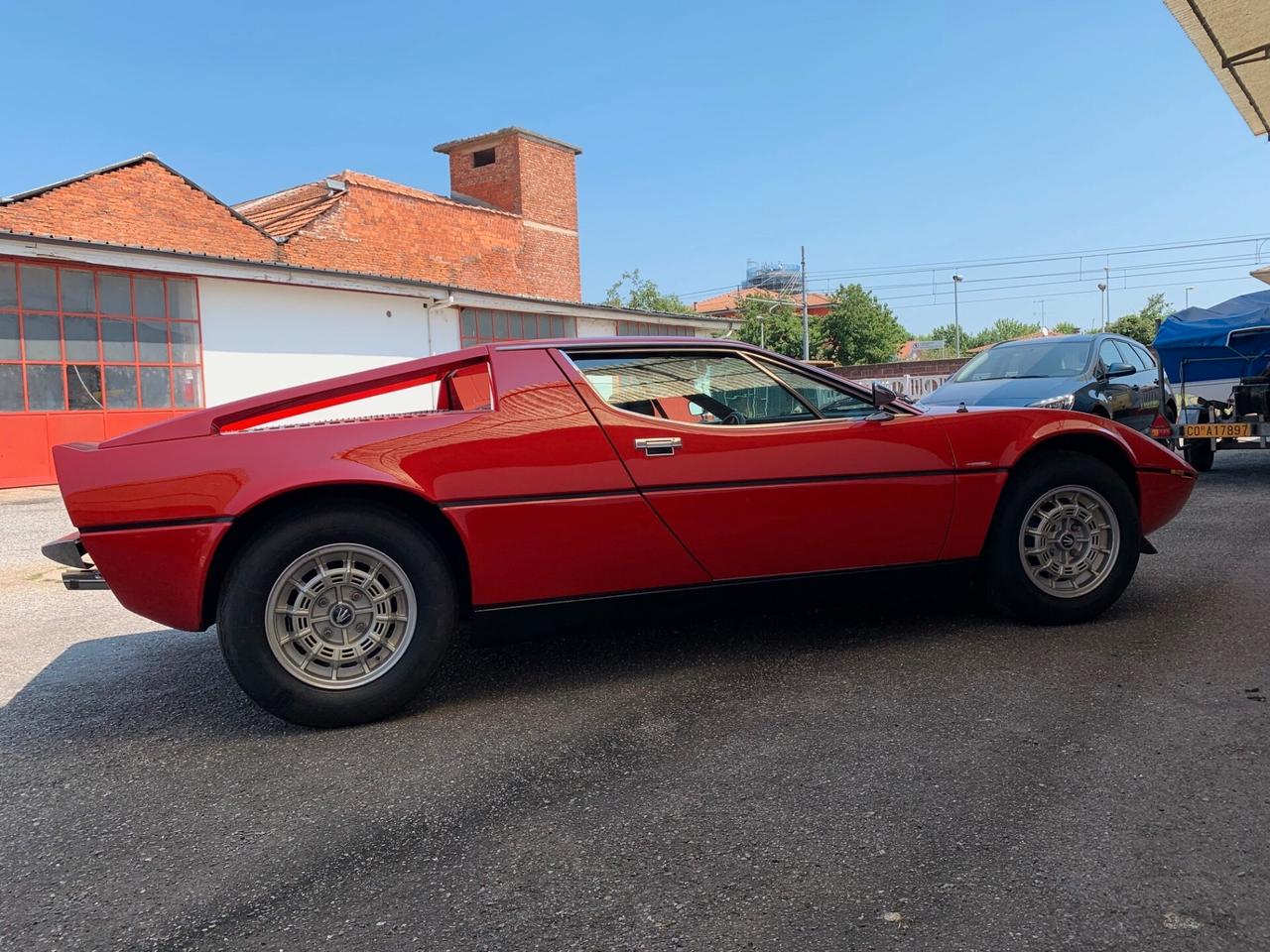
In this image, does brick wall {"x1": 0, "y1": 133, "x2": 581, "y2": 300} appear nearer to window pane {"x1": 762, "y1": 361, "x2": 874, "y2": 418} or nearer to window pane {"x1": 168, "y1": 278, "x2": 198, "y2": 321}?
window pane {"x1": 168, "y1": 278, "x2": 198, "y2": 321}

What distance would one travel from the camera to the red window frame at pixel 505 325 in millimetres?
21094

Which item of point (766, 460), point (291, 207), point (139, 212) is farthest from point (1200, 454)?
point (291, 207)

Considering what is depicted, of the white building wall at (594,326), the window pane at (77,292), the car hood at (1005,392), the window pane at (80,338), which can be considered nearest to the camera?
the car hood at (1005,392)

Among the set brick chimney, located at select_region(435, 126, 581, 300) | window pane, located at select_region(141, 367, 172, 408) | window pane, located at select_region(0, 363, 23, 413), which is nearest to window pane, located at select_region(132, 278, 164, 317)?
window pane, located at select_region(141, 367, 172, 408)

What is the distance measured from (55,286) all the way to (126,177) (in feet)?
22.6

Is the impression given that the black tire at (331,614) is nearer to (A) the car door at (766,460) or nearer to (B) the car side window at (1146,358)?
(A) the car door at (766,460)

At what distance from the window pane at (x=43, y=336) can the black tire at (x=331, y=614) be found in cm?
1385

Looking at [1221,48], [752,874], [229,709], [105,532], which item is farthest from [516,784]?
[1221,48]

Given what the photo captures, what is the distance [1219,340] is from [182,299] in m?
15.6

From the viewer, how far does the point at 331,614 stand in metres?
3.24

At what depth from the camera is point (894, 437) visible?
3.90m

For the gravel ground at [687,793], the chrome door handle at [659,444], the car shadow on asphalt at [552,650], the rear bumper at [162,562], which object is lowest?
the gravel ground at [687,793]

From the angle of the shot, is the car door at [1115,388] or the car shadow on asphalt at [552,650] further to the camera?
the car door at [1115,388]

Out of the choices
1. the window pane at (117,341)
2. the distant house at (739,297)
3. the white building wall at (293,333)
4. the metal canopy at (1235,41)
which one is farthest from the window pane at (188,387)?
the distant house at (739,297)
